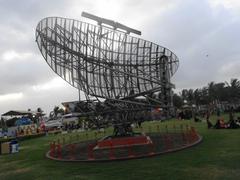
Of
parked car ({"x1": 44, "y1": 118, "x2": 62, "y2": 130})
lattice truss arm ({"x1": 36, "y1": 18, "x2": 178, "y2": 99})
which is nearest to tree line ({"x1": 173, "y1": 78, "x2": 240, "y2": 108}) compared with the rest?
parked car ({"x1": 44, "y1": 118, "x2": 62, "y2": 130})

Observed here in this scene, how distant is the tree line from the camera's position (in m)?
130

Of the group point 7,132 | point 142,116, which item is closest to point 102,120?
point 142,116

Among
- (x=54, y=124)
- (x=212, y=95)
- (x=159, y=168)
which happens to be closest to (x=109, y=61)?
(x=159, y=168)

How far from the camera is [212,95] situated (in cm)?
13650

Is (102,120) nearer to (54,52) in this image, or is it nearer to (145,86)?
(145,86)

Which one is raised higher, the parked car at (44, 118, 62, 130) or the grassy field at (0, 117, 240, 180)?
the parked car at (44, 118, 62, 130)

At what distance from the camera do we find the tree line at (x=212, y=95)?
129500 millimetres

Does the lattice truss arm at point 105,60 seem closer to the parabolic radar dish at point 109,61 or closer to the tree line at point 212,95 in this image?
the parabolic radar dish at point 109,61

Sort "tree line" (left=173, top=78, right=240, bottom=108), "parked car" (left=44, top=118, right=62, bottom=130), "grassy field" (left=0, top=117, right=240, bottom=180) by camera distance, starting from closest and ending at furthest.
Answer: "grassy field" (left=0, top=117, right=240, bottom=180)
"parked car" (left=44, top=118, right=62, bottom=130)
"tree line" (left=173, top=78, right=240, bottom=108)

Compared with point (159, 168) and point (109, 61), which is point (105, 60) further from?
point (159, 168)

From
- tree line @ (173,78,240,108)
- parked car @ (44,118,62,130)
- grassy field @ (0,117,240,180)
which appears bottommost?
grassy field @ (0,117,240,180)

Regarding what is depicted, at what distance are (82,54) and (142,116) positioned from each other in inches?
313

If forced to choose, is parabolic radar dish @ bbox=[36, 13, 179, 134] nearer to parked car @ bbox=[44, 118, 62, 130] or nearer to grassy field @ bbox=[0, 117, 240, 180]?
grassy field @ bbox=[0, 117, 240, 180]

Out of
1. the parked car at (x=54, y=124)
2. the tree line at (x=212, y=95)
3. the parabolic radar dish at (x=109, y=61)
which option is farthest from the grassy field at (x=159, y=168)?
the tree line at (x=212, y=95)
